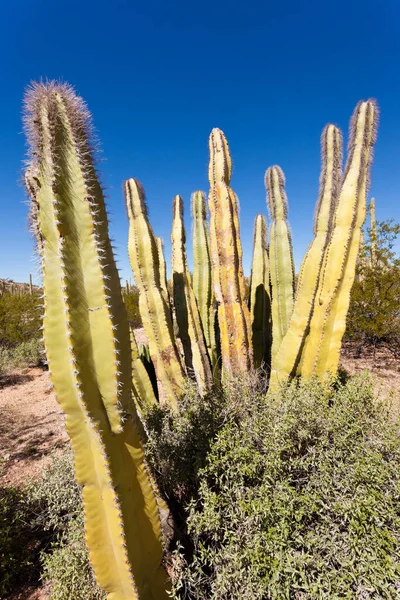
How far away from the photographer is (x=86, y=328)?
1654 mm

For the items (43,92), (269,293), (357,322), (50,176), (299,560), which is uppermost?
(43,92)

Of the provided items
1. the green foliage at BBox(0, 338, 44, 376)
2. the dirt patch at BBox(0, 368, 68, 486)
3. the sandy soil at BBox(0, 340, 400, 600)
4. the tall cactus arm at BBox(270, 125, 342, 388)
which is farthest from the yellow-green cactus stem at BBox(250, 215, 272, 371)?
the green foliage at BBox(0, 338, 44, 376)

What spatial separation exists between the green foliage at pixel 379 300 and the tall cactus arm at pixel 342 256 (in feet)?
18.5

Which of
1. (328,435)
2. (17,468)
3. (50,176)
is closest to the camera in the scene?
(50,176)

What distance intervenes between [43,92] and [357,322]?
368 inches

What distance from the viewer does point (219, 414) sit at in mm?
3076

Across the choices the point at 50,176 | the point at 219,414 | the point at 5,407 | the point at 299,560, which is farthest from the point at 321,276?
the point at 5,407

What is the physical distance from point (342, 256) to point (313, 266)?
36 cm

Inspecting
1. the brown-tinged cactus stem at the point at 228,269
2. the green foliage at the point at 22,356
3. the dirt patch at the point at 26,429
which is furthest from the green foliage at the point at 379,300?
the green foliage at the point at 22,356

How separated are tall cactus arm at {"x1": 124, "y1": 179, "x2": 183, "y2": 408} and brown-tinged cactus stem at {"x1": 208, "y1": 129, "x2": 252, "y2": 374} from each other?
3.35ft

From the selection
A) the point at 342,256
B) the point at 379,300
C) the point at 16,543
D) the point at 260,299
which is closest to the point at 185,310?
the point at 260,299

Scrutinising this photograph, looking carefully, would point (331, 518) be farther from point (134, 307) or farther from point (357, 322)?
point (134, 307)

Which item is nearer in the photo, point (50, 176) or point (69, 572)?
point (50, 176)

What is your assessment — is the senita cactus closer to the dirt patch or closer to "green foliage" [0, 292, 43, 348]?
the dirt patch
